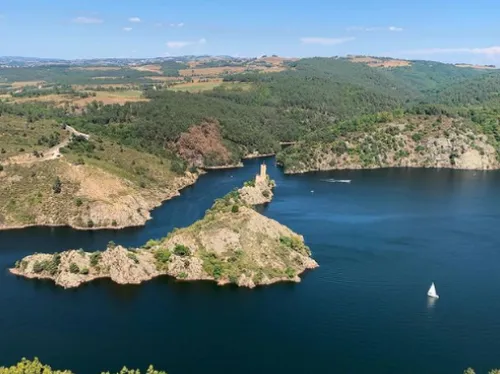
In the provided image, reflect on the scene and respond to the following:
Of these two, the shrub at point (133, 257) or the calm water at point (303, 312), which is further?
the shrub at point (133, 257)

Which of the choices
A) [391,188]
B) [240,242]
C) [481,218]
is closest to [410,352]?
[240,242]

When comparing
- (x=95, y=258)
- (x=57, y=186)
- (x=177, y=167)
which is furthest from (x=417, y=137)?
(x=95, y=258)

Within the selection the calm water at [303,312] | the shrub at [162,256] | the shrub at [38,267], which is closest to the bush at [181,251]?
the shrub at [162,256]

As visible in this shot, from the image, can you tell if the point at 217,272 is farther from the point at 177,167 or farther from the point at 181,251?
the point at 177,167

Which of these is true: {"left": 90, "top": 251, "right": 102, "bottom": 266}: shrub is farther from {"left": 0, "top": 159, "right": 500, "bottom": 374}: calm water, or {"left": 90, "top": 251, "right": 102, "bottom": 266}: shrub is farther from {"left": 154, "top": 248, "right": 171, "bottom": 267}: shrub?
{"left": 154, "top": 248, "right": 171, "bottom": 267}: shrub

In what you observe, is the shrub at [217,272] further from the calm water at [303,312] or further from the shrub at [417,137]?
the shrub at [417,137]

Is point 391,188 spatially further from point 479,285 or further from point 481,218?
point 479,285

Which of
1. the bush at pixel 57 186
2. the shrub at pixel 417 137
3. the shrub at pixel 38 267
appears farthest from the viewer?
the shrub at pixel 417 137
